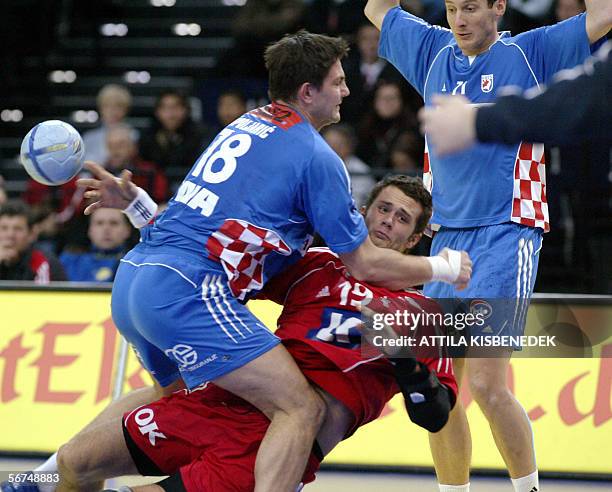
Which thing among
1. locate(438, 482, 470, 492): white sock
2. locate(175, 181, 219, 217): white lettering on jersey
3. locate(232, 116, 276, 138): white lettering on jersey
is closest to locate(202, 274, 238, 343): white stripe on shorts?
locate(175, 181, 219, 217): white lettering on jersey

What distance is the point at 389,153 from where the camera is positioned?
8.88m

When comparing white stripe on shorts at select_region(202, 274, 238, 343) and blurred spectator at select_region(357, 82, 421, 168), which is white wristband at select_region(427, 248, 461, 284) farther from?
blurred spectator at select_region(357, 82, 421, 168)

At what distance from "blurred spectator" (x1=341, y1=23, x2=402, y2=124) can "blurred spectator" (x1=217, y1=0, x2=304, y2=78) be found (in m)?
0.92

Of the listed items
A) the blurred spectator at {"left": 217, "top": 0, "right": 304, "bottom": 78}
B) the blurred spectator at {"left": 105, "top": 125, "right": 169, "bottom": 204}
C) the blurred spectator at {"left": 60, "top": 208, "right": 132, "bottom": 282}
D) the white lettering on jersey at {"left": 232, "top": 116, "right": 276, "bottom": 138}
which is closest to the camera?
the white lettering on jersey at {"left": 232, "top": 116, "right": 276, "bottom": 138}

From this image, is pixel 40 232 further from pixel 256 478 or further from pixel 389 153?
pixel 256 478

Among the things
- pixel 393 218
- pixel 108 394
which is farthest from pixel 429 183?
pixel 108 394

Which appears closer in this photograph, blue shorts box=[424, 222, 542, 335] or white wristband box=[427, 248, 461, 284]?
white wristband box=[427, 248, 461, 284]

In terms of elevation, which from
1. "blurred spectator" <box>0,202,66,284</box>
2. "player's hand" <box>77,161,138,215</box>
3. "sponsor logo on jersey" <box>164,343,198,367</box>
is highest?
"player's hand" <box>77,161,138,215</box>

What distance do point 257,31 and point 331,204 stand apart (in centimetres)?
655

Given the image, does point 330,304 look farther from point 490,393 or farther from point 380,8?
point 380,8

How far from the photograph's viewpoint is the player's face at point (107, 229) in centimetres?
804

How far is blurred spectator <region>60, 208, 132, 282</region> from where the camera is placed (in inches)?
316

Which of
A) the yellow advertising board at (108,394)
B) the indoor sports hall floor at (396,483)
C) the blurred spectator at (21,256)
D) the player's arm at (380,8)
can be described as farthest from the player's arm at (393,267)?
the blurred spectator at (21,256)

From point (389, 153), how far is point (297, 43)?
15.2ft
